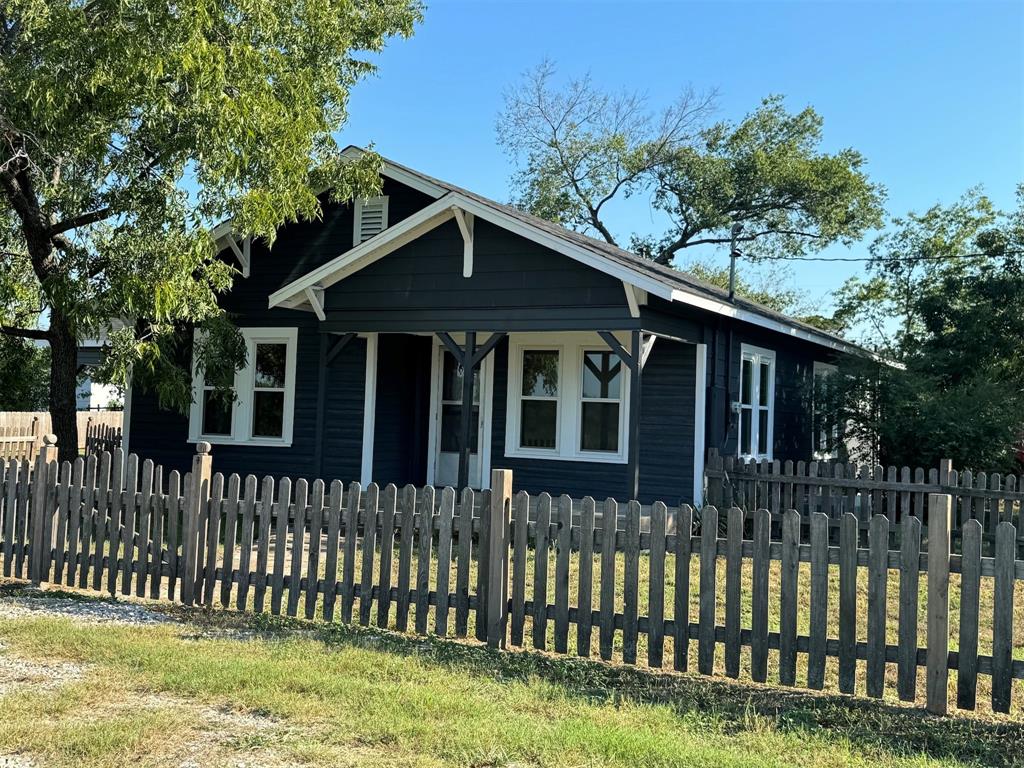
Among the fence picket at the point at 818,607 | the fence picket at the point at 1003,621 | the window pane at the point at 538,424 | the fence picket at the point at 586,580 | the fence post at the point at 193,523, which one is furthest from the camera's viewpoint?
the window pane at the point at 538,424

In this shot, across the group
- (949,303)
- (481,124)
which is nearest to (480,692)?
(949,303)

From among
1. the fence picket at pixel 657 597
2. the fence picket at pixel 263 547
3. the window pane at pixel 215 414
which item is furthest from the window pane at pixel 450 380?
the fence picket at pixel 657 597

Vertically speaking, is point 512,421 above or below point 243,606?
above

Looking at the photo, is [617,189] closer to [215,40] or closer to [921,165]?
[921,165]

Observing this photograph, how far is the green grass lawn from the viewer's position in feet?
13.9

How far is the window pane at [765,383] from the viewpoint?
16.5m

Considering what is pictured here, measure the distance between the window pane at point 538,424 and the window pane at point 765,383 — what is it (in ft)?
14.6

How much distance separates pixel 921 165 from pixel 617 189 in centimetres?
1284

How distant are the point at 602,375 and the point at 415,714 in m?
9.55

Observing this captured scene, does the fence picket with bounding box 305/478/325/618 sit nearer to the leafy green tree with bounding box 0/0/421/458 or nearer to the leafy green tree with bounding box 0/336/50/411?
the leafy green tree with bounding box 0/0/421/458

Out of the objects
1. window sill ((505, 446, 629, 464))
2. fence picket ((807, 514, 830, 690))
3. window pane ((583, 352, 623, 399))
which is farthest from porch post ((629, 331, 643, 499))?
fence picket ((807, 514, 830, 690))

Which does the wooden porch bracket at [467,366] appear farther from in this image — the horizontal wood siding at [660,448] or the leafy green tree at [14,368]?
the leafy green tree at [14,368]

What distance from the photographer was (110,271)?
38.2 ft

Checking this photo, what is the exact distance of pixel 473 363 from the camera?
40.5 feet
